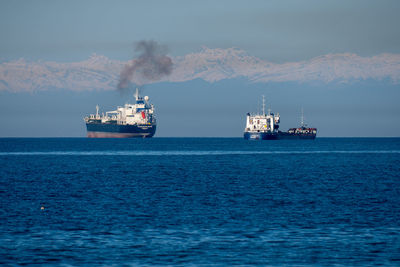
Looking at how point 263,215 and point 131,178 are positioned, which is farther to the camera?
point 131,178

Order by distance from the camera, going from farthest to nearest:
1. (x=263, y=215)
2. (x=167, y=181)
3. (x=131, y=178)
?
1. (x=131, y=178)
2. (x=167, y=181)
3. (x=263, y=215)

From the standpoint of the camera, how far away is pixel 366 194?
49.2 metres

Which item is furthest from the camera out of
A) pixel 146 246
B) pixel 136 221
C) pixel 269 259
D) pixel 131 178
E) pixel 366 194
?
pixel 131 178

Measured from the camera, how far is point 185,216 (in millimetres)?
35469

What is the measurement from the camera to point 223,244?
2664 centimetres

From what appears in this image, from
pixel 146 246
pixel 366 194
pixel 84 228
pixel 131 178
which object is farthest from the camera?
pixel 131 178

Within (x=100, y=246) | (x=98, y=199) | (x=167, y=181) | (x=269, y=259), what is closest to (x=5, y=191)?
(x=98, y=199)

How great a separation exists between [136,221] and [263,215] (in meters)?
7.48

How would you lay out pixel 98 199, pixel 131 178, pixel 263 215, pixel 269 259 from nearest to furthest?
pixel 269 259, pixel 263 215, pixel 98 199, pixel 131 178

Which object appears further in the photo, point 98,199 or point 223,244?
point 98,199

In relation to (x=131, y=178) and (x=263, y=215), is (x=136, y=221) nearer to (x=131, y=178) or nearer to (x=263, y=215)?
(x=263, y=215)

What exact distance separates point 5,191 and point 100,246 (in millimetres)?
28449

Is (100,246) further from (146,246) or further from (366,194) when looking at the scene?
(366,194)

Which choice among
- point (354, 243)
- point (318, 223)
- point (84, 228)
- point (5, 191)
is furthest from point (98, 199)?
point (354, 243)
